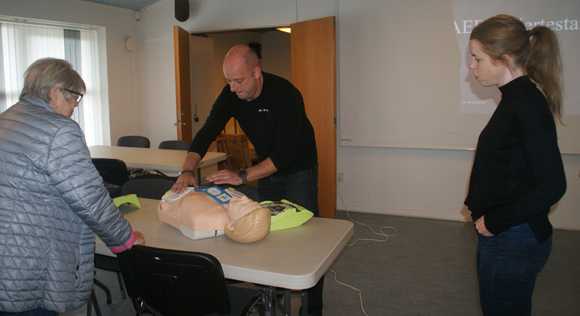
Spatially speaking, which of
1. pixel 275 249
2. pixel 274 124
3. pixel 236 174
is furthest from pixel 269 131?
pixel 275 249

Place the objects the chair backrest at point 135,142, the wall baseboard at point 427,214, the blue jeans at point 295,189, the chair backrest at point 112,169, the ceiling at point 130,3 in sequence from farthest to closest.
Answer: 1. the ceiling at point 130,3
2. the chair backrest at point 135,142
3. the wall baseboard at point 427,214
4. the chair backrest at point 112,169
5. the blue jeans at point 295,189

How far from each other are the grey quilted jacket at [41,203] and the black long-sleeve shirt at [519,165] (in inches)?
52.8

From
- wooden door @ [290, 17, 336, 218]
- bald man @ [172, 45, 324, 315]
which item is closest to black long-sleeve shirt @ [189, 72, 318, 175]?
bald man @ [172, 45, 324, 315]

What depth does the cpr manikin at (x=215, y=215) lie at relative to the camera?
1658mm

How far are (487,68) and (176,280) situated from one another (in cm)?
133

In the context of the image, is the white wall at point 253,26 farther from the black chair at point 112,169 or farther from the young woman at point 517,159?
the young woman at point 517,159

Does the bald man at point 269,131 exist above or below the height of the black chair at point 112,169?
above

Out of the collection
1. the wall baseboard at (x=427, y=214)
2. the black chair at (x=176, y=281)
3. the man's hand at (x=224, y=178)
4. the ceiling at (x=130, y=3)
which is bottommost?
the wall baseboard at (x=427, y=214)

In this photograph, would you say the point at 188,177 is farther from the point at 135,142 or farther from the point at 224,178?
the point at 135,142

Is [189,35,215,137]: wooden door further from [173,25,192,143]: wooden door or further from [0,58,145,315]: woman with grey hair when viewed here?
[0,58,145,315]: woman with grey hair

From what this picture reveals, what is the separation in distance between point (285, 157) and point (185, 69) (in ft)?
12.8

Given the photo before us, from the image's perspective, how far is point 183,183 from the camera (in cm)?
211

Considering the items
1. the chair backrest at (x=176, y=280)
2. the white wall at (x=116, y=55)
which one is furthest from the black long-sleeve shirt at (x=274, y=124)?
the white wall at (x=116, y=55)

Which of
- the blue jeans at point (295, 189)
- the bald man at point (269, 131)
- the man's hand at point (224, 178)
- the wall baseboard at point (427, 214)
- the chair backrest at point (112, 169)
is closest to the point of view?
the man's hand at point (224, 178)
